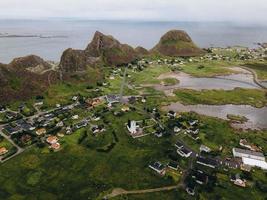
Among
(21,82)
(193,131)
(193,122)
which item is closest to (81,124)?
(193,131)

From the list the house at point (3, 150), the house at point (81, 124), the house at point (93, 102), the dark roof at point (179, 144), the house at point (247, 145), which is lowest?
the house at point (93, 102)

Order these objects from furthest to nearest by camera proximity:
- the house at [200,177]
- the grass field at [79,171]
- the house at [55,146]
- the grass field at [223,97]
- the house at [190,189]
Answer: the grass field at [223,97]
the house at [55,146]
the house at [200,177]
the grass field at [79,171]
the house at [190,189]

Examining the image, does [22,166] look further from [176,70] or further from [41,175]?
[176,70]

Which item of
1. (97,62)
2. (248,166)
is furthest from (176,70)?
(248,166)

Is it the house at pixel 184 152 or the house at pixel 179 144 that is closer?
the house at pixel 184 152

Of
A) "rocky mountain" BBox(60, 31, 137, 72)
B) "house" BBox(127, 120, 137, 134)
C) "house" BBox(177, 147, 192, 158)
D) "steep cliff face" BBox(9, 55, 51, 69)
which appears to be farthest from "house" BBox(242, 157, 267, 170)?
"steep cliff face" BBox(9, 55, 51, 69)

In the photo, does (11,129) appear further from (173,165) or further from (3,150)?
(173,165)

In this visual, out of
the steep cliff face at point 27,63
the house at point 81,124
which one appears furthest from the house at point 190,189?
the steep cliff face at point 27,63

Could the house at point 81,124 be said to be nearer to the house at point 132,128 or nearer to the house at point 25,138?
the house at point 25,138

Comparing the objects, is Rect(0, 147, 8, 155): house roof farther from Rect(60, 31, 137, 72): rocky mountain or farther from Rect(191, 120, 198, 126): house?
Rect(60, 31, 137, 72): rocky mountain
